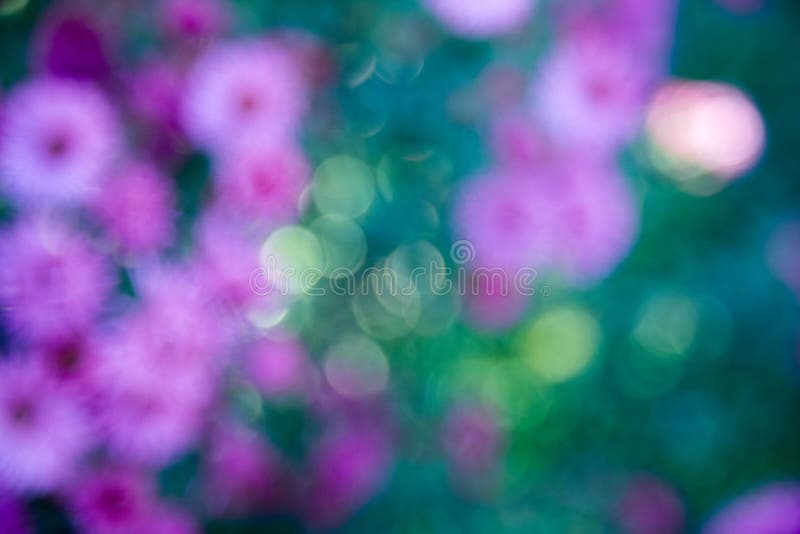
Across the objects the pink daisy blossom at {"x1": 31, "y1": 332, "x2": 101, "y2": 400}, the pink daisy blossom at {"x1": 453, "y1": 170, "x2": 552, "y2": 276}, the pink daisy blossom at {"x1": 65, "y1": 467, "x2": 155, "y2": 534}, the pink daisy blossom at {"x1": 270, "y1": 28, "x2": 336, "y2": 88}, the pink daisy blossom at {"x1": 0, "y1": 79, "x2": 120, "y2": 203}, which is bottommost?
the pink daisy blossom at {"x1": 65, "y1": 467, "x2": 155, "y2": 534}

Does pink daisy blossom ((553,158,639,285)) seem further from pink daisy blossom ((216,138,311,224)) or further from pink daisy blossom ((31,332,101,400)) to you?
pink daisy blossom ((31,332,101,400))

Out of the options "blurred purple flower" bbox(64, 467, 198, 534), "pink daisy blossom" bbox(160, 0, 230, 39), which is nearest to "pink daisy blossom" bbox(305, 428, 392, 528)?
"blurred purple flower" bbox(64, 467, 198, 534)

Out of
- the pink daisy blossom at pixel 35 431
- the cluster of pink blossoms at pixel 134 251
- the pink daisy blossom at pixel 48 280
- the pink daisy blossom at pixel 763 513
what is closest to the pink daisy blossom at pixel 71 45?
the cluster of pink blossoms at pixel 134 251

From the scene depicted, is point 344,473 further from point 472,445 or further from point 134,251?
point 134,251

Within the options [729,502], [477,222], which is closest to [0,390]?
[477,222]

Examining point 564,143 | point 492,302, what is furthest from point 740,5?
point 492,302

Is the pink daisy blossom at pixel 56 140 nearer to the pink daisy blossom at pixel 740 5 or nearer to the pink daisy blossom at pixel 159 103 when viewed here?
the pink daisy blossom at pixel 159 103
